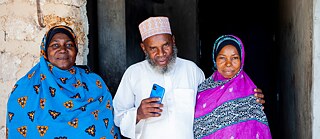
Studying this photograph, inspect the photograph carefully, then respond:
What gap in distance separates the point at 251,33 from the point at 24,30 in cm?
332

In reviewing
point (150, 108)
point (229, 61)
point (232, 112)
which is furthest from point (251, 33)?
point (150, 108)

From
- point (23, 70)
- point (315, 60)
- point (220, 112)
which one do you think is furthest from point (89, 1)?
point (315, 60)

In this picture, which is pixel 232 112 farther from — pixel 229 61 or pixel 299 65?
pixel 299 65

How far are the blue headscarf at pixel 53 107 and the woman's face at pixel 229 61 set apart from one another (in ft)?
2.75

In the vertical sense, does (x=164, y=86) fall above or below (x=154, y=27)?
below

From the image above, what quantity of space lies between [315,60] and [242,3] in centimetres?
322

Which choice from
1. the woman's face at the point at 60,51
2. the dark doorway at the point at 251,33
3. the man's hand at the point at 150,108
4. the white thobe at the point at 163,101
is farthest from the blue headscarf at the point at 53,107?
the dark doorway at the point at 251,33

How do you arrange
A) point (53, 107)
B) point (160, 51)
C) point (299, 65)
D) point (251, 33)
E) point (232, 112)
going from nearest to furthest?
point (232, 112)
point (53, 107)
point (160, 51)
point (299, 65)
point (251, 33)

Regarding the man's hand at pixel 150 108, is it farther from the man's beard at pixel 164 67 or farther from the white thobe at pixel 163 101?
the man's beard at pixel 164 67

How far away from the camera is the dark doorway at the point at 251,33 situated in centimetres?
531

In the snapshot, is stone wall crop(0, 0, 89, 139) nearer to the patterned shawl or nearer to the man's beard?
the man's beard

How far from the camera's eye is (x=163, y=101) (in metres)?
2.57

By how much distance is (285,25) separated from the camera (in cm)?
388

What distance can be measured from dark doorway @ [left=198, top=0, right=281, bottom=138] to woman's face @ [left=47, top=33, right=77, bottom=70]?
9.53 feet
